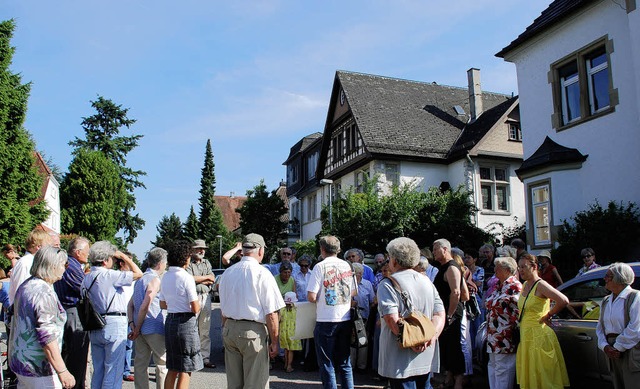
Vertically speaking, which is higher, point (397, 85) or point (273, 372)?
→ point (397, 85)

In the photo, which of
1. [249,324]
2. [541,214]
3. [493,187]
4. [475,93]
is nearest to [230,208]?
[475,93]

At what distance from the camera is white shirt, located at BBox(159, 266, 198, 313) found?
574 centimetres

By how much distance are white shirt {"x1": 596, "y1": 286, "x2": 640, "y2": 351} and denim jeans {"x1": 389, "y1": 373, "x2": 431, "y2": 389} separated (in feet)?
6.53

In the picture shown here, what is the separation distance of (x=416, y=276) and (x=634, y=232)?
10867 mm

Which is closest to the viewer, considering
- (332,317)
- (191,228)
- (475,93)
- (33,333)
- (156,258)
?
(33,333)

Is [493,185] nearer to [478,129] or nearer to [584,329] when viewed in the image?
[478,129]

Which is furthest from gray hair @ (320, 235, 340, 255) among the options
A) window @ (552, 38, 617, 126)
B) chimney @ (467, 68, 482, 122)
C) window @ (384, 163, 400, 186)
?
chimney @ (467, 68, 482, 122)

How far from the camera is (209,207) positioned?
231 feet

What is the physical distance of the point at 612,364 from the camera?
17.1 feet

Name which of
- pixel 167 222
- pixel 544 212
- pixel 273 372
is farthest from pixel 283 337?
pixel 167 222

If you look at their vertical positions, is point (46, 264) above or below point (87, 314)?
above

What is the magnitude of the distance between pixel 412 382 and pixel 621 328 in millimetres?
2241

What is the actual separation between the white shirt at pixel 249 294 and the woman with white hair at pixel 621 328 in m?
3.25

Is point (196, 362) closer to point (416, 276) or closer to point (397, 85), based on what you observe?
point (416, 276)
